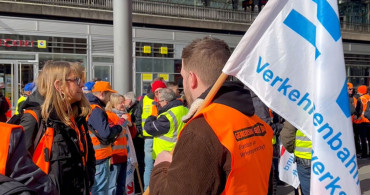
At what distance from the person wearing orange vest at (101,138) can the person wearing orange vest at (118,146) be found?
13.0 inches

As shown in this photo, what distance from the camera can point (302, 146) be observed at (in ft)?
16.9

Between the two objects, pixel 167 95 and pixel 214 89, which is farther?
pixel 167 95

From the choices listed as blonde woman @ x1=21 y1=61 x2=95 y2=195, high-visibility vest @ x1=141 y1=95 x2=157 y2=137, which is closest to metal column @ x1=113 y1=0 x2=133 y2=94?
high-visibility vest @ x1=141 y1=95 x2=157 y2=137

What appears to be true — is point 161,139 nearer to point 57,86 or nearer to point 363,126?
point 57,86

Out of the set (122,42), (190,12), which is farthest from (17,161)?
(190,12)

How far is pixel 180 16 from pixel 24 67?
301 inches

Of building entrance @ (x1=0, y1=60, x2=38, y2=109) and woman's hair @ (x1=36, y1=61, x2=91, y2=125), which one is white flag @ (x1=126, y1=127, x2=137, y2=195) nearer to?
woman's hair @ (x1=36, y1=61, x2=91, y2=125)

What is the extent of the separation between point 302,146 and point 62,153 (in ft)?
9.66

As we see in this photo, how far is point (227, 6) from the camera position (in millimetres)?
22234

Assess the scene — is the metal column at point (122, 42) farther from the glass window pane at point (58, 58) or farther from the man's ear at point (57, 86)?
the glass window pane at point (58, 58)

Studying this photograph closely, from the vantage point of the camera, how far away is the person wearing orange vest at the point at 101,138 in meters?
5.24

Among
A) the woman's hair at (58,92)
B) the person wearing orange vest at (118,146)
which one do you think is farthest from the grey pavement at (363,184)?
the woman's hair at (58,92)

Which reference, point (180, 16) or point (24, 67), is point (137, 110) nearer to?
point (24, 67)

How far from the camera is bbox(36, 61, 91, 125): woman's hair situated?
134 inches
